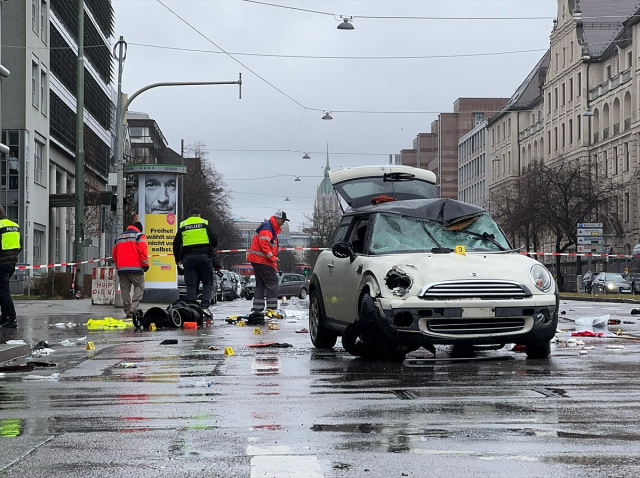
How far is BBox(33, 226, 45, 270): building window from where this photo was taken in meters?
48.6

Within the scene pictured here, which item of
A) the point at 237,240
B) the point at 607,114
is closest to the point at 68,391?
the point at 607,114

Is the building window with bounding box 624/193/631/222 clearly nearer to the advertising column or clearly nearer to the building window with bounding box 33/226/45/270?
the building window with bounding box 33/226/45/270

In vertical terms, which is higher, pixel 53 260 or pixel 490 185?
pixel 490 185

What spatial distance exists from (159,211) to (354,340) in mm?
20157

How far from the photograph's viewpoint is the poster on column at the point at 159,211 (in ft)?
102

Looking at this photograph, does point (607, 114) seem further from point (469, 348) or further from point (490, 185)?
point (469, 348)

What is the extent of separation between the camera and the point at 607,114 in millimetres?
82062

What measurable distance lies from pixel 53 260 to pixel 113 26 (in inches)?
889

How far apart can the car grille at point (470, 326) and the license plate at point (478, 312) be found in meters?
0.06

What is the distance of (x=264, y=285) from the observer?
20.8m

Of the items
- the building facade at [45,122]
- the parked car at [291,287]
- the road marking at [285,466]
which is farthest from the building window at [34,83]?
the road marking at [285,466]

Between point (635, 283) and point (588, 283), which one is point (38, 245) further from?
point (588, 283)

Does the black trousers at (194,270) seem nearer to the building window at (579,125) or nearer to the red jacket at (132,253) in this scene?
the red jacket at (132,253)

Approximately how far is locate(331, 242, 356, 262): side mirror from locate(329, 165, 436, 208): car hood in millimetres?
16449
